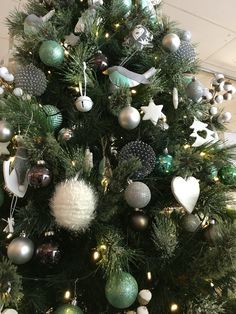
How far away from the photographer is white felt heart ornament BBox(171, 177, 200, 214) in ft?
1.91

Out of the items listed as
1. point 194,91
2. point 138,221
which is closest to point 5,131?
point 138,221

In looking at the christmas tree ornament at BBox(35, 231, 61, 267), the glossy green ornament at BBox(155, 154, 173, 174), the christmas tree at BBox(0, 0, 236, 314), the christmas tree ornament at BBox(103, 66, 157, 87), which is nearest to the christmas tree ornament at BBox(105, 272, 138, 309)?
the christmas tree at BBox(0, 0, 236, 314)

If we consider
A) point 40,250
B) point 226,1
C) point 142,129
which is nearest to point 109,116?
point 142,129

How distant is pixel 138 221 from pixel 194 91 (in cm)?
31

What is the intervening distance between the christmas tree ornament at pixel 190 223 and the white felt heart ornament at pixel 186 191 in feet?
0.09

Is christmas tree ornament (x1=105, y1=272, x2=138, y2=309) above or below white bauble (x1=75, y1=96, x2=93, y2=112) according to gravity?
below

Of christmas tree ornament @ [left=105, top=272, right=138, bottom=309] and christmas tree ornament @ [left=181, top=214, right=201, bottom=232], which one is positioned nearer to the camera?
christmas tree ornament @ [left=105, top=272, right=138, bottom=309]

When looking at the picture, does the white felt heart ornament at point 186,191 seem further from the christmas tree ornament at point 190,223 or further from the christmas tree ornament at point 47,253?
the christmas tree ornament at point 47,253

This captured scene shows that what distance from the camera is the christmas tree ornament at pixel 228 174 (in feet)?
2.15

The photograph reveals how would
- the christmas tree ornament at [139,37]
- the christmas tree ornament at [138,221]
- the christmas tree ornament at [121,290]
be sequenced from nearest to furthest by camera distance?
the christmas tree ornament at [121,290], the christmas tree ornament at [138,221], the christmas tree ornament at [139,37]

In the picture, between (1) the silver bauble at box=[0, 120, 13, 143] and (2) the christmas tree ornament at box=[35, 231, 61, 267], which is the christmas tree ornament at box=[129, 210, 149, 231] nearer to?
(2) the christmas tree ornament at box=[35, 231, 61, 267]

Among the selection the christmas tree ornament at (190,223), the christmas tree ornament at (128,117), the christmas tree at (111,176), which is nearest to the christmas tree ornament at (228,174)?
the christmas tree at (111,176)

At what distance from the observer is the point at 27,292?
0.56 m

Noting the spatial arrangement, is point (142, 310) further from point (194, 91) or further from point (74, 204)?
point (194, 91)
